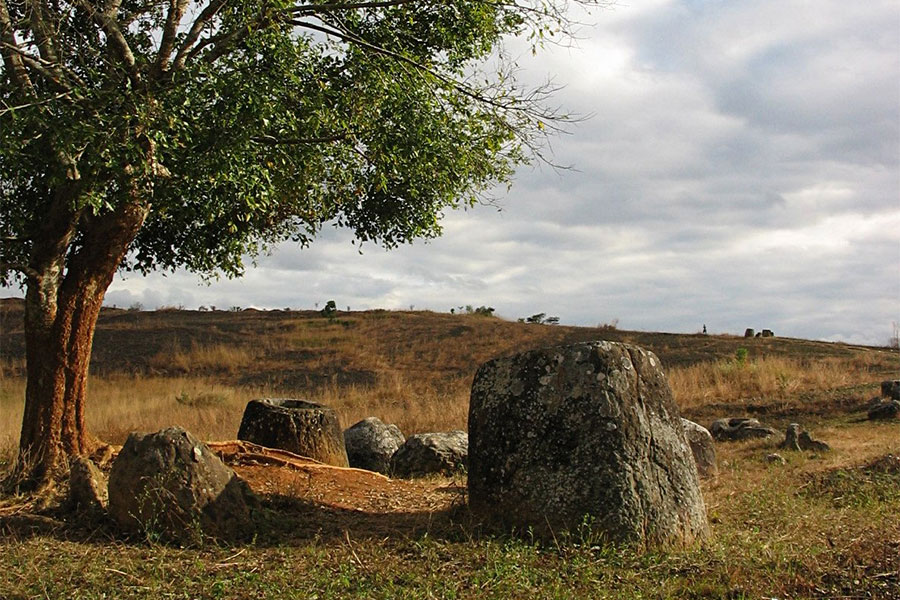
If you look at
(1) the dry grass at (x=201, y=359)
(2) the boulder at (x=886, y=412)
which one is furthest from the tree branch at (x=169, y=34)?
(1) the dry grass at (x=201, y=359)

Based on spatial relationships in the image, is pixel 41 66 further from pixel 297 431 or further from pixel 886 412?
pixel 886 412

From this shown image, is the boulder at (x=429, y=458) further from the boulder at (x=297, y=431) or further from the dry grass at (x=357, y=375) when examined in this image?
the dry grass at (x=357, y=375)

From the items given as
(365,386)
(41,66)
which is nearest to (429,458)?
(41,66)

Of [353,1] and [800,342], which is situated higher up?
[353,1]

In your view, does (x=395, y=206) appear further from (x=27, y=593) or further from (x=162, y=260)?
(x=27, y=593)

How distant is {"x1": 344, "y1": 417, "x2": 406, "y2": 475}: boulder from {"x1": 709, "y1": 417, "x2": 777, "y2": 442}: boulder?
23.0 feet

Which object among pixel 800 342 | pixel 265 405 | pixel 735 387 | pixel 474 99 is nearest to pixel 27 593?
pixel 265 405

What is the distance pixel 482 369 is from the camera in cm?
880

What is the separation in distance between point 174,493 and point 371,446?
628 centimetres

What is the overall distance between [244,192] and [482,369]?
3.86 m

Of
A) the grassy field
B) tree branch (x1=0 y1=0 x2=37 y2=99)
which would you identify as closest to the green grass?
the grassy field

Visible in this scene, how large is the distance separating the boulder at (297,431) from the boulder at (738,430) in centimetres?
875

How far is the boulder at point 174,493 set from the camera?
336 inches

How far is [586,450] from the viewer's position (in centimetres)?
809
